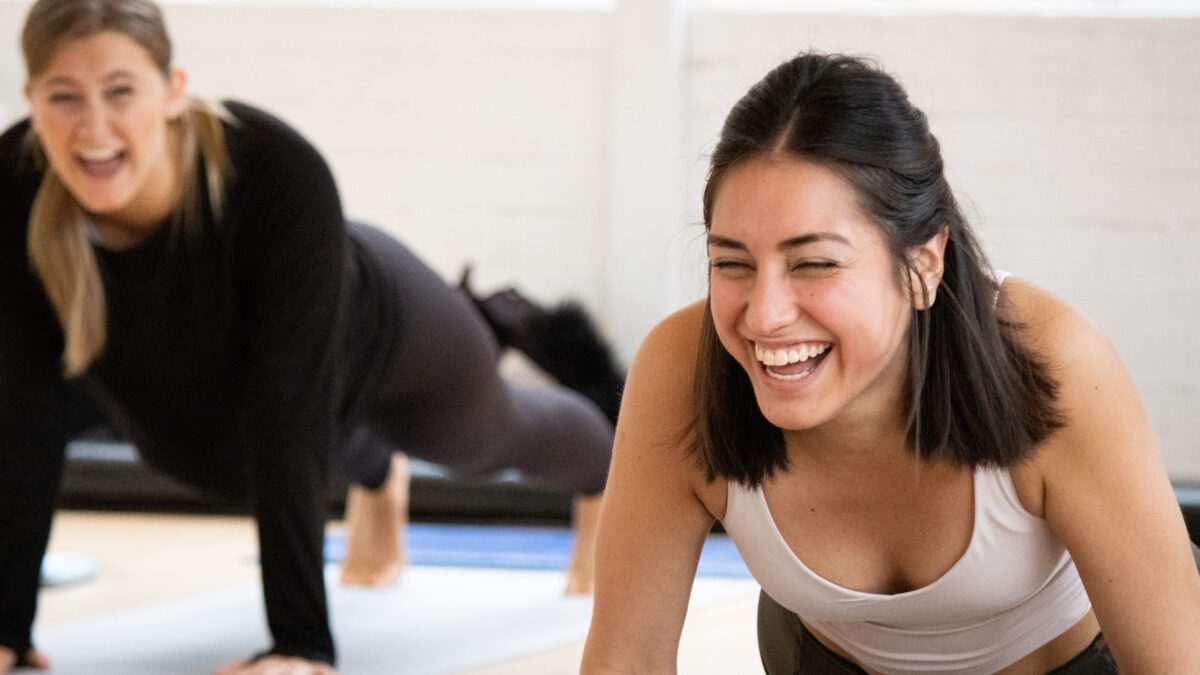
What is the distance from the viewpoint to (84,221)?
2.14 m

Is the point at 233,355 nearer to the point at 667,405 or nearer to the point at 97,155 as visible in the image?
the point at 97,155

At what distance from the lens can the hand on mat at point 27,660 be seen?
2125mm

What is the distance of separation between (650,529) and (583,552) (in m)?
1.39

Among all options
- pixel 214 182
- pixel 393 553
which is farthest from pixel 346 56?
pixel 214 182

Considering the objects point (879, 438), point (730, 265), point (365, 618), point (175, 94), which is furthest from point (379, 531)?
point (730, 265)

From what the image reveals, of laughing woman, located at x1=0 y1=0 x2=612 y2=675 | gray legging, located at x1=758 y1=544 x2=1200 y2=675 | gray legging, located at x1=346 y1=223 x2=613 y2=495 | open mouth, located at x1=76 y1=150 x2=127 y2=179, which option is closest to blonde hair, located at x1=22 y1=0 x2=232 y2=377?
laughing woman, located at x1=0 y1=0 x2=612 y2=675

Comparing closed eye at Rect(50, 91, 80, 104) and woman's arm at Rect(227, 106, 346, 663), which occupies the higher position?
closed eye at Rect(50, 91, 80, 104)

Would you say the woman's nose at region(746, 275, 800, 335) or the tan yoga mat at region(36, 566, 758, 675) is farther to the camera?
the tan yoga mat at region(36, 566, 758, 675)

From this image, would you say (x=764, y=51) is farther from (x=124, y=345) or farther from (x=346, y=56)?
(x=124, y=345)

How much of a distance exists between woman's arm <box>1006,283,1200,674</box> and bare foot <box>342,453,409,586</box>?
5.77 feet

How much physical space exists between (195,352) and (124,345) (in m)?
0.11

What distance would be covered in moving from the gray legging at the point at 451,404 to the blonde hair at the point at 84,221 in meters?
0.31

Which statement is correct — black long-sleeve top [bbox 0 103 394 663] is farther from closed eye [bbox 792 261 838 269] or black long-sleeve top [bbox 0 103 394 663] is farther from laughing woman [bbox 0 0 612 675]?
closed eye [bbox 792 261 838 269]

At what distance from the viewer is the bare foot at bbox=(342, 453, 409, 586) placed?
2869 mm
